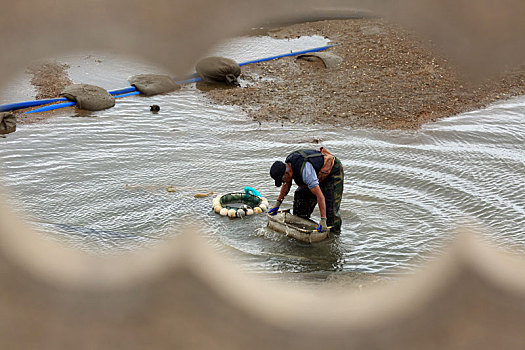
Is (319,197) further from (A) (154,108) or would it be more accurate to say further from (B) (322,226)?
(A) (154,108)

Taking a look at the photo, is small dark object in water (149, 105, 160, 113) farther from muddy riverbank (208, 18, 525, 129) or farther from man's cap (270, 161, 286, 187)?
man's cap (270, 161, 286, 187)

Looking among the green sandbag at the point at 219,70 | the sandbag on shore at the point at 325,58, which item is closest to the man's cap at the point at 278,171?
the green sandbag at the point at 219,70

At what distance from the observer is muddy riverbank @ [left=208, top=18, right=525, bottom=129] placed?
38.0 ft

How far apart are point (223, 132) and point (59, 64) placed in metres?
6.46

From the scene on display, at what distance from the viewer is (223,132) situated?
1076 centimetres

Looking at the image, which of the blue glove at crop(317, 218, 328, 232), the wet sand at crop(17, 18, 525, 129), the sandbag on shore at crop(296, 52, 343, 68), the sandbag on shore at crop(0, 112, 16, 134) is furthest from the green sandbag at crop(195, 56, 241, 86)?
the blue glove at crop(317, 218, 328, 232)

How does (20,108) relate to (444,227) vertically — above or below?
above

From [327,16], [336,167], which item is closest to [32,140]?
[336,167]

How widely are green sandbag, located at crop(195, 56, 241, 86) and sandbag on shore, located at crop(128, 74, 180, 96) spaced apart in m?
0.93

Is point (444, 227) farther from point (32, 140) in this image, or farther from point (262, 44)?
point (262, 44)

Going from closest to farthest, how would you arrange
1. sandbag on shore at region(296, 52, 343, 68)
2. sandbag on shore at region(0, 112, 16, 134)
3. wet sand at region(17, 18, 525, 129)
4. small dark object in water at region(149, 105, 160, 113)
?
sandbag on shore at region(0, 112, 16, 134)
wet sand at region(17, 18, 525, 129)
small dark object in water at region(149, 105, 160, 113)
sandbag on shore at region(296, 52, 343, 68)

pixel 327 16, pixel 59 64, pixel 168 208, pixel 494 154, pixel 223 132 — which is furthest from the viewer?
pixel 327 16

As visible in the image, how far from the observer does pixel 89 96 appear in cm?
1171

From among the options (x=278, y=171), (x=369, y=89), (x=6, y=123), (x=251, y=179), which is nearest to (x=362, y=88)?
(x=369, y=89)
